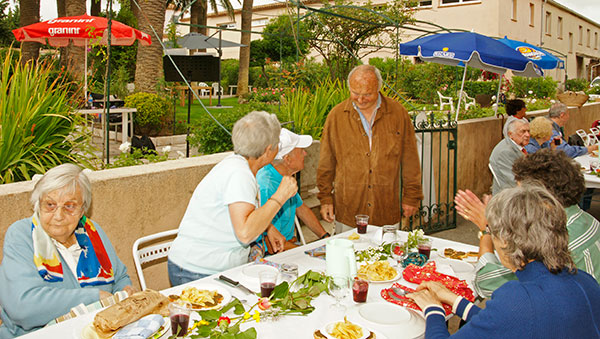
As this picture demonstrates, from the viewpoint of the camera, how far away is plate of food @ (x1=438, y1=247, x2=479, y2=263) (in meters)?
2.93

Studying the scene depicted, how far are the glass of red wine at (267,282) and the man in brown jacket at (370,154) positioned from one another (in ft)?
6.07

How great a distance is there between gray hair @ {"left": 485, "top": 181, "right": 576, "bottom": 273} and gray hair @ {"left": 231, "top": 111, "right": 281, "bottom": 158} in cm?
131

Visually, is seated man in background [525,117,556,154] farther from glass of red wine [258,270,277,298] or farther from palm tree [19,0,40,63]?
palm tree [19,0,40,63]

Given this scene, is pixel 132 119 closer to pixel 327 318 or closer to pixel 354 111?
pixel 354 111

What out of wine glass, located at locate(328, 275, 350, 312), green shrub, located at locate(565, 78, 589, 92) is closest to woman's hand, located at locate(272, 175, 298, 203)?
wine glass, located at locate(328, 275, 350, 312)

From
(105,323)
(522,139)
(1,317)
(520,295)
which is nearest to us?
(520,295)

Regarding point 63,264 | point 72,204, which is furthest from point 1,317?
point 72,204

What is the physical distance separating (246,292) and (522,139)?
3994mm

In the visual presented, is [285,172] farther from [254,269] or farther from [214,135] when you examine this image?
[214,135]

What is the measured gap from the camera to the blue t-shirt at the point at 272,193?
3.49 meters

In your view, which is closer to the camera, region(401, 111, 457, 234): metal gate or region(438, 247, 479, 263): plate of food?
region(438, 247, 479, 263): plate of food

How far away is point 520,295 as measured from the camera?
172 cm

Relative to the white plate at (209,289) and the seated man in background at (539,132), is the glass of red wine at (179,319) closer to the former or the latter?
the white plate at (209,289)

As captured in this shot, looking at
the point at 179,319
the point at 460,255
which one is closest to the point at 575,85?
the point at 460,255
